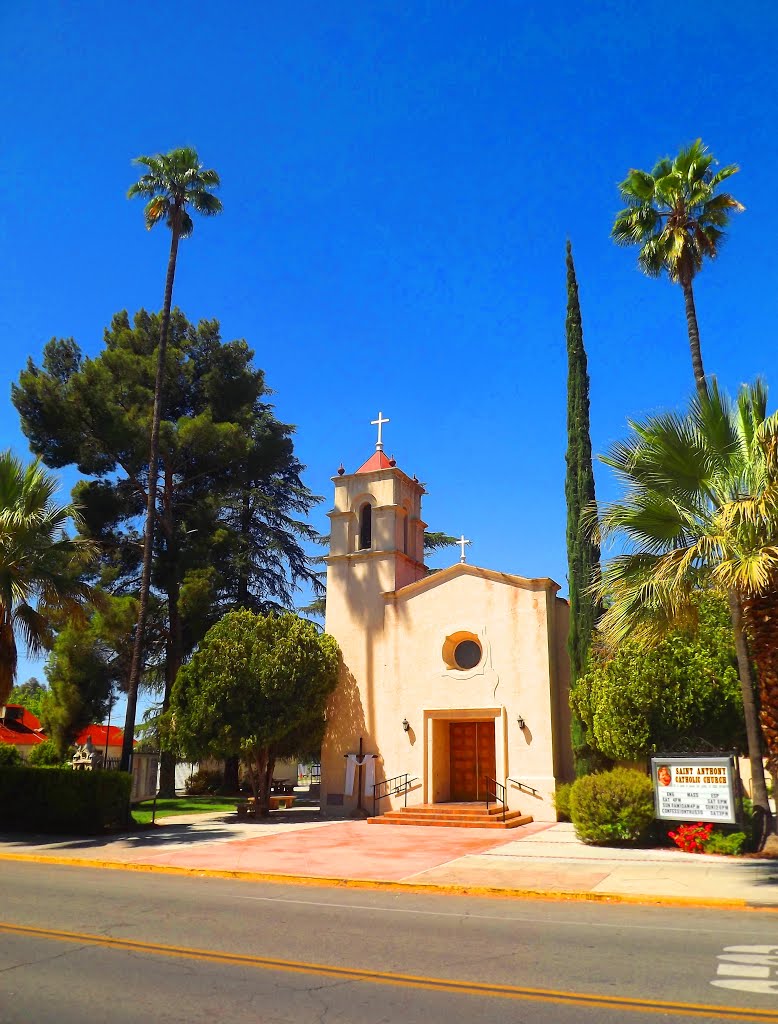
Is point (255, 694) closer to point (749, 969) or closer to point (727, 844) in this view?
point (727, 844)

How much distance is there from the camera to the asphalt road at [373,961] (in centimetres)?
597

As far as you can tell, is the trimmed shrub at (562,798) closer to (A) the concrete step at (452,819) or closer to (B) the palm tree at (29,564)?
(A) the concrete step at (452,819)

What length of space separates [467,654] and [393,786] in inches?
186

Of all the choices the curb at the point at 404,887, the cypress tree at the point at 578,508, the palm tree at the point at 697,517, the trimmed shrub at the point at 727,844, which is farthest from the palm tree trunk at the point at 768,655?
the cypress tree at the point at 578,508

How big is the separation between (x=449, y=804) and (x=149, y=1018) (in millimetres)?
19442

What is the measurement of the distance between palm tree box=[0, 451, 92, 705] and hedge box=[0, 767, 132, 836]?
311 cm

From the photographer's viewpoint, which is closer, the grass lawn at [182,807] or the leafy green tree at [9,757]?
the grass lawn at [182,807]

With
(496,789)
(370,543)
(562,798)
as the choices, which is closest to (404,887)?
(562,798)

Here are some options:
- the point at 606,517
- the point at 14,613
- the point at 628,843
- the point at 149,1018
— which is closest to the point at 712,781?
the point at 628,843

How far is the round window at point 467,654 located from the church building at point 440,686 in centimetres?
3

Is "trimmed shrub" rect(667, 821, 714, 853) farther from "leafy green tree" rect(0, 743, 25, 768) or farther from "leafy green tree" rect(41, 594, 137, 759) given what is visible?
"leafy green tree" rect(41, 594, 137, 759)

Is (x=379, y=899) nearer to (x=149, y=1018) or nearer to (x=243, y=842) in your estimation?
(x=149, y=1018)

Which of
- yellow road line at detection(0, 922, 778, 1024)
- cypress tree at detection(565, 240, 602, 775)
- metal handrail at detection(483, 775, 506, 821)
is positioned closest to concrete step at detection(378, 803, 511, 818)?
metal handrail at detection(483, 775, 506, 821)

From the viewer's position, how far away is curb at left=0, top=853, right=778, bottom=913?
10.7 metres
